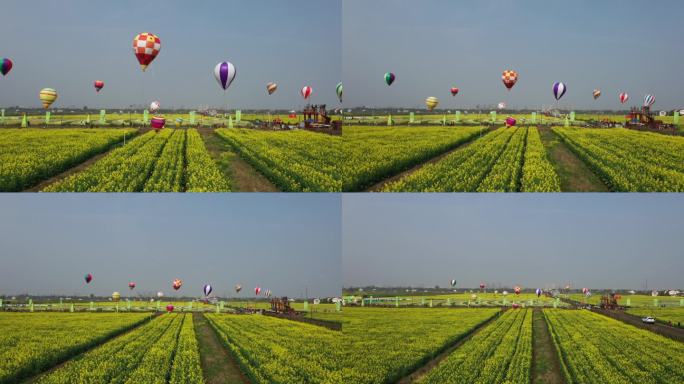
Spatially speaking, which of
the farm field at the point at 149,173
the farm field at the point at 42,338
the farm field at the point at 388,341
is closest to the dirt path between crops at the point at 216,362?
the farm field at the point at 42,338

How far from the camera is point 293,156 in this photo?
36.8ft

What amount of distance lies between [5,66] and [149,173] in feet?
11.5

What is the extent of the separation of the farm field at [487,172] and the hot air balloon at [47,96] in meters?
7.47

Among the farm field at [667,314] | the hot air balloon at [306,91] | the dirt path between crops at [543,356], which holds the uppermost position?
the hot air balloon at [306,91]

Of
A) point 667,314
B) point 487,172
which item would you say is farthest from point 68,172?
point 667,314

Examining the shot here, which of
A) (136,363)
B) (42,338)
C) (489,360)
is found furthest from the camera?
(42,338)

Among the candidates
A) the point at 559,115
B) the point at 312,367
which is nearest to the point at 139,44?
the point at 312,367

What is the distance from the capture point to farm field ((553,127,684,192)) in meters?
9.50

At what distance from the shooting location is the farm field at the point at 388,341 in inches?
396

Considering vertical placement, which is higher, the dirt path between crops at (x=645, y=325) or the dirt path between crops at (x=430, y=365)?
the dirt path between crops at (x=645, y=325)

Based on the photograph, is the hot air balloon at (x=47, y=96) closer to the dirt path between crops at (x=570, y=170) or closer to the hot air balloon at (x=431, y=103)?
the hot air balloon at (x=431, y=103)

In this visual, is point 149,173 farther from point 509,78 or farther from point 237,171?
point 509,78

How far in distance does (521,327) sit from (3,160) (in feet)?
56.3

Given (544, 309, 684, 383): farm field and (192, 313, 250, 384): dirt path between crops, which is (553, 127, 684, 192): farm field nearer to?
(544, 309, 684, 383): farm field
